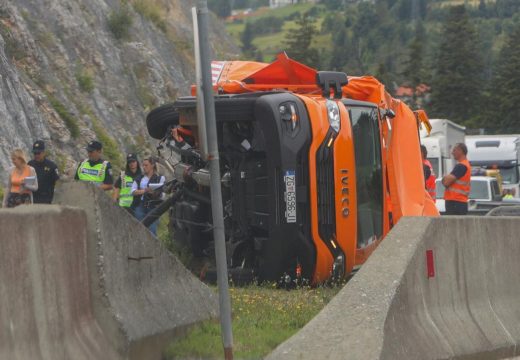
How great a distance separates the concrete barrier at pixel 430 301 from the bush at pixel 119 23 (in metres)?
22.9

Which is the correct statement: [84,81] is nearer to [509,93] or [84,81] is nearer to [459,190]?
[459,190]

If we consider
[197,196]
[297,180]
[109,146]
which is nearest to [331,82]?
[297,180]

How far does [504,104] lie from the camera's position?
95375 millimetres

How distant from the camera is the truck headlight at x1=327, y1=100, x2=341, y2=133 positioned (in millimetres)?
11203

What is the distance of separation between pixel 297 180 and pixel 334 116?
80 centimetres

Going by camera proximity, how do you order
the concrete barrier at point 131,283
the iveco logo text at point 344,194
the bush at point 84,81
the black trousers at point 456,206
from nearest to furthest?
the concrete barrier at point 131,283 → the iveco logo text at point 344,194 → the black trousers at point 456,206 → the bush at point 84,81

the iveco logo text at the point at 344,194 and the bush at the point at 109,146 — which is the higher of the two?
the iveco logo text at the point at 344,194

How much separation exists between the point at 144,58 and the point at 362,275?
2487 centimetres

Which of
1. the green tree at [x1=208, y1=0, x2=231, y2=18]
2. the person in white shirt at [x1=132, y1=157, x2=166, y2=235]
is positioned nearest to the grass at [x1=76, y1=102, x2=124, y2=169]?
the person in white shirt at [x1=132, y1=157, x2=166, y2=235]

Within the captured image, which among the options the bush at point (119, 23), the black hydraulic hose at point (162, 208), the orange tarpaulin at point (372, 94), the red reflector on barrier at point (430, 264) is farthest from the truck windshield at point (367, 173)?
the bush at point (119, 23)

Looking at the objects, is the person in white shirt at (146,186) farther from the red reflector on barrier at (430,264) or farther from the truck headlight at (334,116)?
the red reflector on barrier at (430,264)

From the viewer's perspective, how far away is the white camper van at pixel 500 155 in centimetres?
4244

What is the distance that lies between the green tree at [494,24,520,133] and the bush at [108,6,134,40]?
66.3 meters

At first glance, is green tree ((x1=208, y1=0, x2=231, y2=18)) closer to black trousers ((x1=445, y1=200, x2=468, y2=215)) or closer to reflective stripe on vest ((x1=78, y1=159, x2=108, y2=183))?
black trousers ((x1=445, y1=200, x2=468, y2=215))
